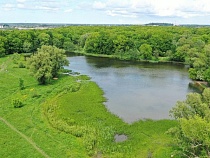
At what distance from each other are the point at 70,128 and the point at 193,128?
17.4 meters

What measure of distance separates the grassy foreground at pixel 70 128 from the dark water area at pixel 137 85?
119 inches

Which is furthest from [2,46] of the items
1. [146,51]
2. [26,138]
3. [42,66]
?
[26,138]

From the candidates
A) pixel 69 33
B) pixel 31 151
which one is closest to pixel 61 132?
pixel 31 151

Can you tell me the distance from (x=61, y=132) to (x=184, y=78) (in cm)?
4258

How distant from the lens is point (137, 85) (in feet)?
190

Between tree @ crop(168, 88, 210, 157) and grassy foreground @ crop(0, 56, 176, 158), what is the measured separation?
3252 millimetres

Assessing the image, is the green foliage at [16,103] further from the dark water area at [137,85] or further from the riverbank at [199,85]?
the riverbank at [199,85]

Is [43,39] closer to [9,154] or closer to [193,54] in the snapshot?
[193,54]

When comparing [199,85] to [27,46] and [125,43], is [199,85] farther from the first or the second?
[27,46]

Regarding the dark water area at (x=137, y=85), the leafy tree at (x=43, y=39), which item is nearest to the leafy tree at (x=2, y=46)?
the leafy tree at (x=43, y=39)

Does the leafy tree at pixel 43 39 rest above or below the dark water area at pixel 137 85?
above

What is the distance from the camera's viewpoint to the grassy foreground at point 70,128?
29.4 metres

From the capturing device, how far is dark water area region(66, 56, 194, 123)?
42938 mm

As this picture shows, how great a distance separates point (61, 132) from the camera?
3366cm
